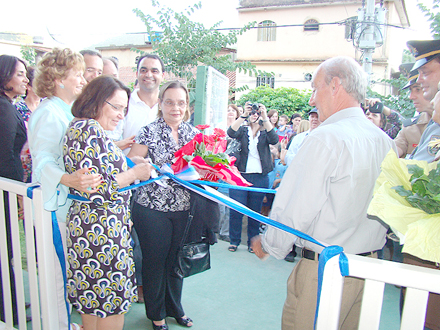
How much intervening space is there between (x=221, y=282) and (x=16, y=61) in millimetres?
2790

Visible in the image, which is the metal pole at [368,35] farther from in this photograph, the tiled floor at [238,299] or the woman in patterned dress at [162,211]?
the woman in patterned dress at [162,211]

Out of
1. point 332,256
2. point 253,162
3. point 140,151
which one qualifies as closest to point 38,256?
point 140,151

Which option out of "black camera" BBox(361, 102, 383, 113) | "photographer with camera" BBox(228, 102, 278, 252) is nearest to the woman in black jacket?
"photographer with camera" BBox(228, 102, 278, 252)

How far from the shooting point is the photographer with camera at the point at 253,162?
437 centimetres

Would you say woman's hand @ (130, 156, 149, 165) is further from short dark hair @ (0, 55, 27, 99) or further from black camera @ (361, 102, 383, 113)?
black camera @ (361, 102, 383, 113)

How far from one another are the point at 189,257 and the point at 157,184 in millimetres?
556

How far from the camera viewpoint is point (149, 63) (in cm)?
305

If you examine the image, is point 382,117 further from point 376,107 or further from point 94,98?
point 94,98

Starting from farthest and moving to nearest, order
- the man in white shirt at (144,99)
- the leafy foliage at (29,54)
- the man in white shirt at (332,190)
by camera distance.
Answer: the leafy foliage at (29,54) → the man in white shirt at (144,99) → the man in white shirt at (332,190)

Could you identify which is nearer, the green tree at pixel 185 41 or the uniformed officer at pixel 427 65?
the uniformed officer at pixel 427 65

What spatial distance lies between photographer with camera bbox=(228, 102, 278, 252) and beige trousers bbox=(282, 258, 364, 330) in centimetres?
264

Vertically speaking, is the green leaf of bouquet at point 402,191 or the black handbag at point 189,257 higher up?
the green leaf of bouquet at point 402,191

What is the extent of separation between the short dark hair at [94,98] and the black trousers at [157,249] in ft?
2.62

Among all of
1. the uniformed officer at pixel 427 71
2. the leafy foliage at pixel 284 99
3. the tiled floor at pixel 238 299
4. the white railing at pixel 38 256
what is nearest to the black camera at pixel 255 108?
the tiled floor at pixel 238 299
